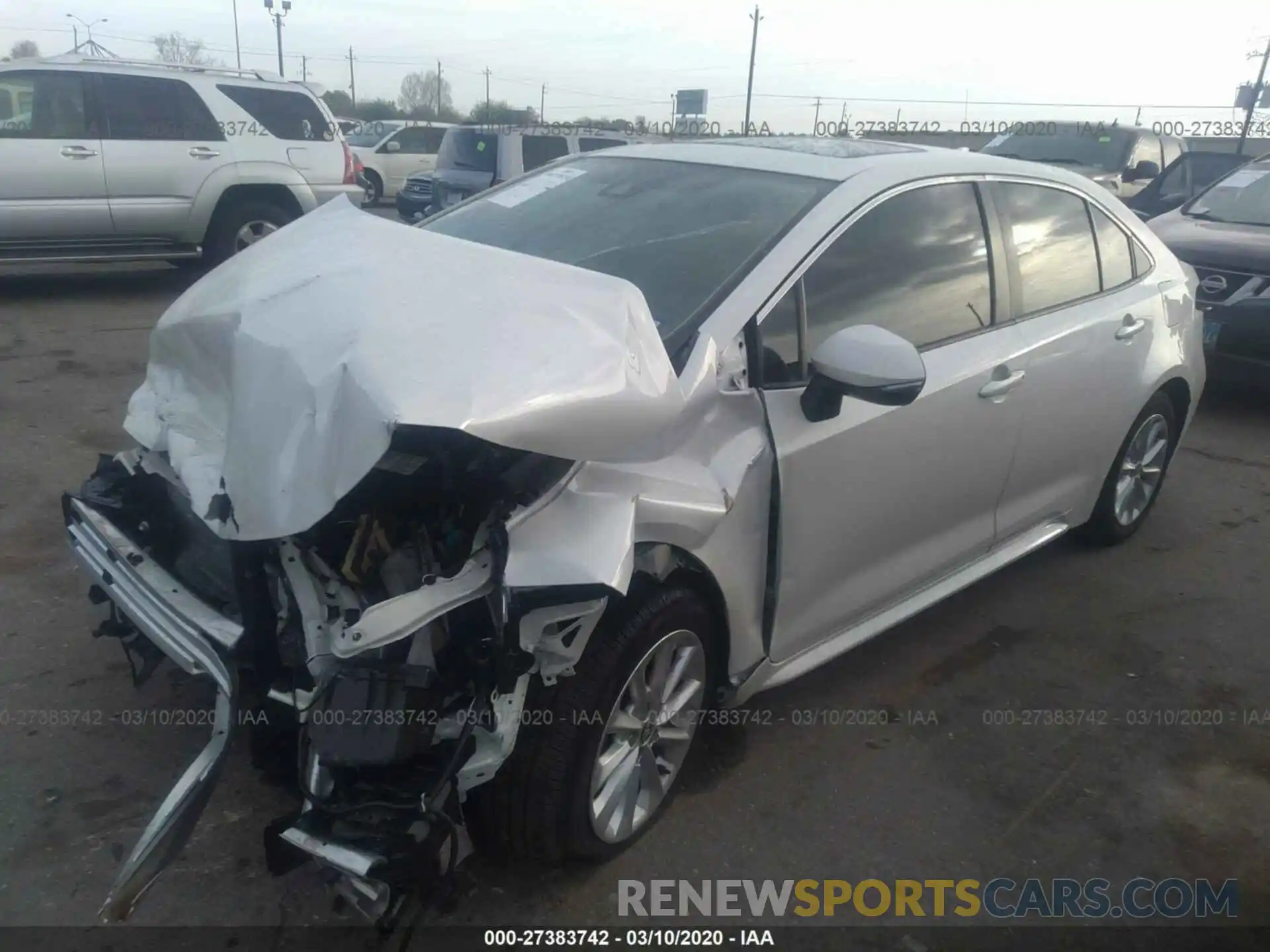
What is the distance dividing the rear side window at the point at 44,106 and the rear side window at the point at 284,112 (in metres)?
1.18

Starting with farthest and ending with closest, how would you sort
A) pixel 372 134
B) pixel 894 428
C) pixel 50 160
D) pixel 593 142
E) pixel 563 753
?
pixel 372 134 → pixel 593 142 → pixel 50 160 → pixel 894 428 → pixel 563 753

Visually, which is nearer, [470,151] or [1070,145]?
[470,151]

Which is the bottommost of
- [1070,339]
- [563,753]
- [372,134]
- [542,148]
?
[563,753]

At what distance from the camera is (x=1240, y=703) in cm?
359

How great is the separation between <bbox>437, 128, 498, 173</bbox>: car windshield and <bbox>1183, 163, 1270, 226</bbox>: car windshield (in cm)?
712

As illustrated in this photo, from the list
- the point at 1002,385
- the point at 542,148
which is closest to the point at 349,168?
the point at 542,148

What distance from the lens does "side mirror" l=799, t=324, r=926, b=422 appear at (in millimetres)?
2557

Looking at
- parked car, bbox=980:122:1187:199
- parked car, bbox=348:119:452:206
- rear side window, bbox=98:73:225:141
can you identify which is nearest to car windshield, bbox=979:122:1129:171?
parked car, bbox=980:122:1187:199

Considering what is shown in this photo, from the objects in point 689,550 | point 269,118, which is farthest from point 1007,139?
point 689,550

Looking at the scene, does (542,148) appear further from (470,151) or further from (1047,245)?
(1047,245)

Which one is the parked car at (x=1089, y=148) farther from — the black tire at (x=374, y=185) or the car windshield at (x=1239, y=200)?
the black tire at (x=374, y=185)

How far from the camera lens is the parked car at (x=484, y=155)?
11375 mm

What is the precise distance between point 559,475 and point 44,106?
8117 millimetres

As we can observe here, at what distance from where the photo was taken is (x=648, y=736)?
2629 mm
